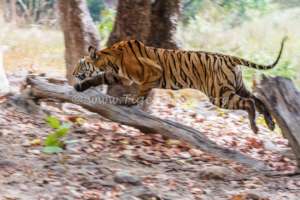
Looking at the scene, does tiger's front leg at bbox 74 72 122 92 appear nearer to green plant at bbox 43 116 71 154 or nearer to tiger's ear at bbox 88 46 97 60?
tiger's ear at bbox 88 46 97 60

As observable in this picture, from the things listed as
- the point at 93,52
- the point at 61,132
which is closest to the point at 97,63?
the point at 93,52

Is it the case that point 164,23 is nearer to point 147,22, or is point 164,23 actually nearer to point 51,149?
point 147,22

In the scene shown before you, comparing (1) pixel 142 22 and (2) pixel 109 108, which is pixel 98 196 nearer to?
(2) pixel 109 108

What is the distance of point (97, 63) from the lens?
5.64 metres

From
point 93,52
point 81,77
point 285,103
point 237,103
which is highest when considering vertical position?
point 93,52

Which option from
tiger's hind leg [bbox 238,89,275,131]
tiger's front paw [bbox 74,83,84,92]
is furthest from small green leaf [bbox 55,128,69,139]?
tiger's hind leg [bbox 238,89,275,131]

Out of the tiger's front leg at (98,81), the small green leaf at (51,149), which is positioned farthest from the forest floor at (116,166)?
the tiger's front leg at (98,81)

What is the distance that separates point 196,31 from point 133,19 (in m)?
7.10

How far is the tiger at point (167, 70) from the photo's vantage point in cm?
559

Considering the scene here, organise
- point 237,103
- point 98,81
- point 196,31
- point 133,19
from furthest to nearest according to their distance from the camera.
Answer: point 196,31 → point 133,19 → point 98,81 → point 237,103

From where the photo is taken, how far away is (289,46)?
12.4m

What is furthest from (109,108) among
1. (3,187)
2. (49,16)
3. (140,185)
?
(49,16)

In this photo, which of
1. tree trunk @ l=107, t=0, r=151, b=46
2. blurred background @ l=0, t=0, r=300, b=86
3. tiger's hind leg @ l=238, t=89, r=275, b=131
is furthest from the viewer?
blurred background @ l=0, t=0, r=300, b=86

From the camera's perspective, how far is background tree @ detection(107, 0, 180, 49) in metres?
6.32
